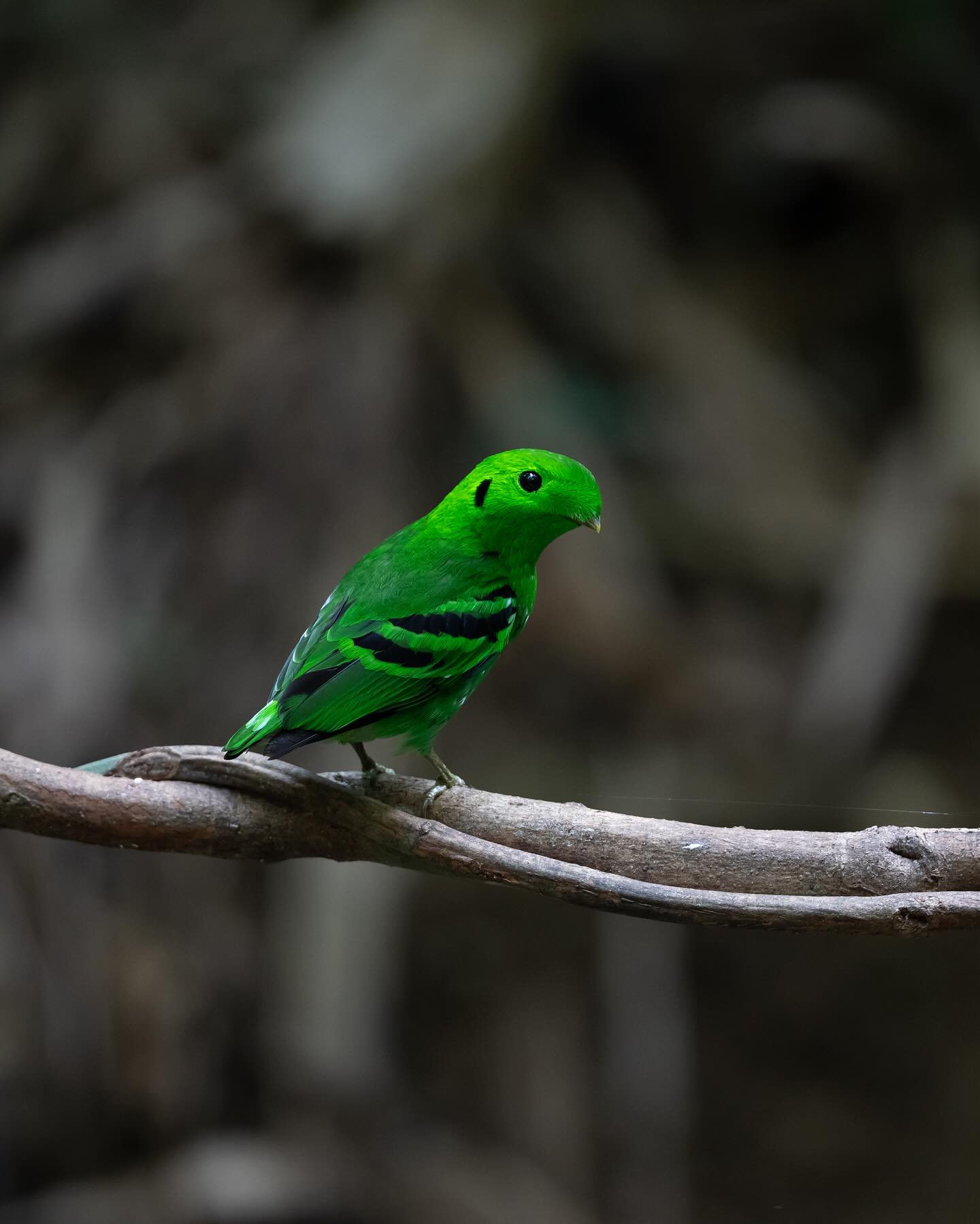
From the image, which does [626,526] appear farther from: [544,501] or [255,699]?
[544,501]

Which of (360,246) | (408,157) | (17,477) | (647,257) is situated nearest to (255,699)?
(17,477)

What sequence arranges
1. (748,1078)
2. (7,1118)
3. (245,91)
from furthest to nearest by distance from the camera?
(245,91), (748,1078), (7,1118)

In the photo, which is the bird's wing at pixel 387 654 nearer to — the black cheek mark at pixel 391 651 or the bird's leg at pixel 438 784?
the black cheek mark at pixel 391 651

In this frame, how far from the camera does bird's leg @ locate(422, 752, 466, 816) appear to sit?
276 centimetres

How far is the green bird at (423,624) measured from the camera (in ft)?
8.50

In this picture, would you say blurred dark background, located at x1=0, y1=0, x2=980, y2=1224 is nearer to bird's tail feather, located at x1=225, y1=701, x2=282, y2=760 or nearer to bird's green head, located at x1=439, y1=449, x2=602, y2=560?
bird's green head, located at x1=439, y1=449, x2=602, y2=560

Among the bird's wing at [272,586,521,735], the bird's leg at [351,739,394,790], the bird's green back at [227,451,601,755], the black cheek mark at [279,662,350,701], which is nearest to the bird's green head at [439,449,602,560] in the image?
the bird's green back at [227,451,601,755]

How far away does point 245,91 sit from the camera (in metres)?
7.38

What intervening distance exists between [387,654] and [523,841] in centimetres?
49

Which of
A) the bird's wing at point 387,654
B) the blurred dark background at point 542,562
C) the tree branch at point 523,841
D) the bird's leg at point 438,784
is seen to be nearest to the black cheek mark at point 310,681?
the bird's wing at point 387,654

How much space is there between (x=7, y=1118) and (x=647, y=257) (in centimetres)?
548

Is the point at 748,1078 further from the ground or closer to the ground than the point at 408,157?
closer to the ground

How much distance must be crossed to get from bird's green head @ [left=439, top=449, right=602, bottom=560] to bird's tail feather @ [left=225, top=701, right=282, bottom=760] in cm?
58

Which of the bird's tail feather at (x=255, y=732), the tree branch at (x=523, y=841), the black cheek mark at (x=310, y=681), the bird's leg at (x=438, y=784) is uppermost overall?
the black cheek mark at (x=310, y=681)
